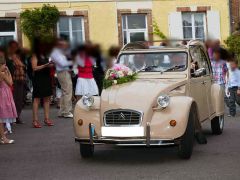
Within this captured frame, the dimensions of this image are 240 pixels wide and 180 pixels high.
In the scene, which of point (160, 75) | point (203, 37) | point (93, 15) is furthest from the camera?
point (160, 75)

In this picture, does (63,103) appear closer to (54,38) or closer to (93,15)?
(93,15)

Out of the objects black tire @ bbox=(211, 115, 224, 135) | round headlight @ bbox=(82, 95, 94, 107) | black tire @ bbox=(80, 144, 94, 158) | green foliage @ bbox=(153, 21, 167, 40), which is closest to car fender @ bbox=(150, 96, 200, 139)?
round headlight @ bbox=(82, 95, 94, 107)

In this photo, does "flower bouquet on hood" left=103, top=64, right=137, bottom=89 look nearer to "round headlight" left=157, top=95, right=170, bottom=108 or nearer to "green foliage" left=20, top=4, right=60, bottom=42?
"round headlight" left=157, top=95, right=170, bottom=108

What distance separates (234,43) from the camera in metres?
2.31

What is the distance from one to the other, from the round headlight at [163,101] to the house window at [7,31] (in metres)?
4.77

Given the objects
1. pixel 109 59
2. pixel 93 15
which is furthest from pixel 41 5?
pixel 109 59

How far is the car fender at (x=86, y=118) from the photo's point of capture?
22.2 ft

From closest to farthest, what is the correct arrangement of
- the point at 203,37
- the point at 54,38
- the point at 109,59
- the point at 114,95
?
the point at 54,38, the point at 109,59, the point at 203,37, the point at 114,95

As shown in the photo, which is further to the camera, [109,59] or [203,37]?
[203,37]

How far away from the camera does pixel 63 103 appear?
12.3 meters

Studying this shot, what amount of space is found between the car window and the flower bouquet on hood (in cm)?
115

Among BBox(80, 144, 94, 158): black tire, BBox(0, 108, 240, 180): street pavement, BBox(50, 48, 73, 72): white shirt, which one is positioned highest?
BBox(50, 48, 73, 72): white shirt

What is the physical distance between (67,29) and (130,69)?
6.05 m

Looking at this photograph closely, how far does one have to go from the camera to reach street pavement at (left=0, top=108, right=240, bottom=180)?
5.88 meters
